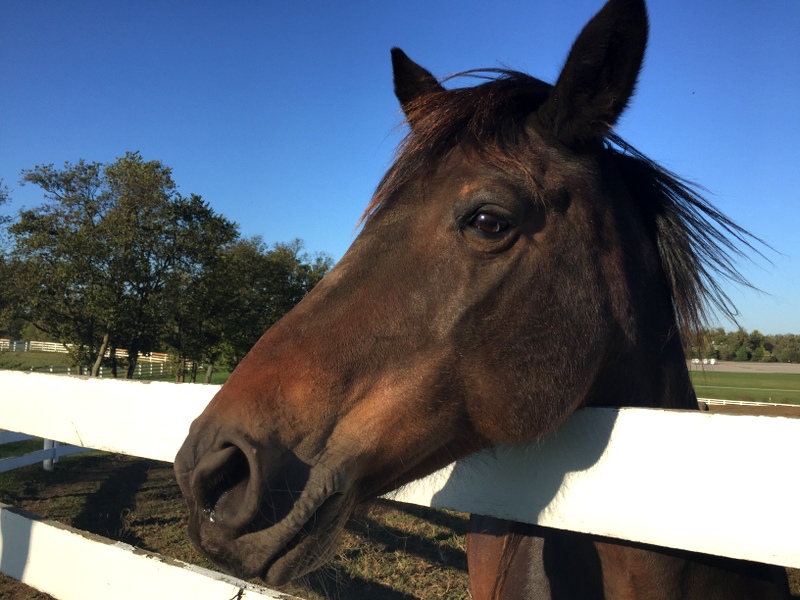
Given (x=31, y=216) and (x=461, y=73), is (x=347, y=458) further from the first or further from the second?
(x=31, y=216)

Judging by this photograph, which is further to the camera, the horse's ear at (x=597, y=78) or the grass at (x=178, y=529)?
the grass at (x=178, y=529)

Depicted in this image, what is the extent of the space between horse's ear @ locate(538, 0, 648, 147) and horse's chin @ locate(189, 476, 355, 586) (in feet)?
4.57

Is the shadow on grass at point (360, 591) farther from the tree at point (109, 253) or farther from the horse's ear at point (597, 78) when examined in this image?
the tree at point (109, 253)

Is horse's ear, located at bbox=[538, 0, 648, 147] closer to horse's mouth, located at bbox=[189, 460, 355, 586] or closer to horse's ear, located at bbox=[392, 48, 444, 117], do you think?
horse's ear, located at bbox=[392, 48, 444, 117]

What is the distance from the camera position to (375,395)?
1.53m

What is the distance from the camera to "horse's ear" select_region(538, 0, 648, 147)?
5.57ft

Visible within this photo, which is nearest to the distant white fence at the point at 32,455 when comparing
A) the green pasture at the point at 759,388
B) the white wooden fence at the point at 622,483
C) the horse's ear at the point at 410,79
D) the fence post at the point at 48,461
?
the fence post at the point at 48,461

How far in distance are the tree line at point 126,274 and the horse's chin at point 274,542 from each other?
21195mm

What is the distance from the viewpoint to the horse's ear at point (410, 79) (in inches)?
98.8

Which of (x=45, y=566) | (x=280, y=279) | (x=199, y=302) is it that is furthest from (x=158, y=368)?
(x=45, y=566)

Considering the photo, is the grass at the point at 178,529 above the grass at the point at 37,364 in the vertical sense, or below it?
above

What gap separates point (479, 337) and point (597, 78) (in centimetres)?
98

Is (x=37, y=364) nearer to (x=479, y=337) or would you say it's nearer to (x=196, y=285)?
(x=196, y=285)

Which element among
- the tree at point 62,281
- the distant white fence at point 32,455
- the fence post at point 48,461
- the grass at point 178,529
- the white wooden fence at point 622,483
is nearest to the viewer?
the white wooden fence at point 622,483
